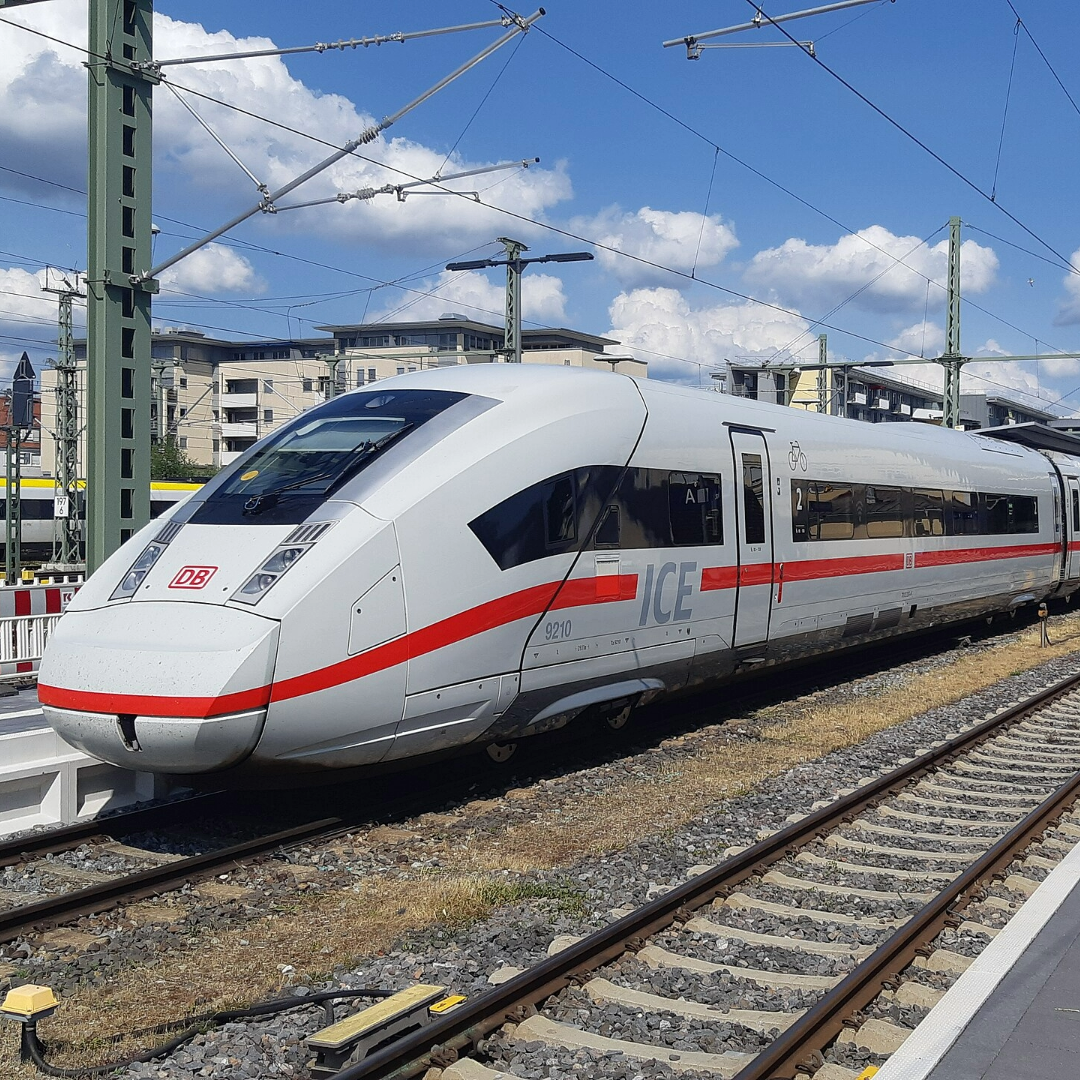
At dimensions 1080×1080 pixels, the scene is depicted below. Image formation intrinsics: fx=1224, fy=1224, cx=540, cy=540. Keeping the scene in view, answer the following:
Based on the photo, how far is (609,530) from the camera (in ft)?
30.8

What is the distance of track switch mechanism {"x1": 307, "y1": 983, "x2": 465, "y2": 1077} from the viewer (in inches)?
172

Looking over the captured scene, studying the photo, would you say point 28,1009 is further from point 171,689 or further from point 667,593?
point 667,593

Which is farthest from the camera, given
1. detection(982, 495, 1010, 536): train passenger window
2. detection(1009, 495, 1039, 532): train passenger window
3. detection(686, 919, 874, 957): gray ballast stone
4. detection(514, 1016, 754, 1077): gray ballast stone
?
detection(1009, 495, 1039, 532): train passenger window

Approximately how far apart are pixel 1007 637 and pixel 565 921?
1671cm

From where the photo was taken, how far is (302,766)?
7.35m

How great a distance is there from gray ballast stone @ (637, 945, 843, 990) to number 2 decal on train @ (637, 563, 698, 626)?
13.9ft

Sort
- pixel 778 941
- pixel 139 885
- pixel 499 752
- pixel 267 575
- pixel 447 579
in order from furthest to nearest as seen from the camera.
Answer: pixel 499 752, pixel 447 579, pixel 267 575, pixel 139 885, pixel 778 941

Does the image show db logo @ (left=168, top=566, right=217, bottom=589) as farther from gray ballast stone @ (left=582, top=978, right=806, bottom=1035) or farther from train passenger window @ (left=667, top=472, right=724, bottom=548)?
train passenger window @ (left=667, top=472, right=724, bottom=548)

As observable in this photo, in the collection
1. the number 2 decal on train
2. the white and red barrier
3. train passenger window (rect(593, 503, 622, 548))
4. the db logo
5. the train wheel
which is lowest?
the train wheel

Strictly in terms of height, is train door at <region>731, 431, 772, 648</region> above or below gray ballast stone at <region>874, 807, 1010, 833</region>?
above

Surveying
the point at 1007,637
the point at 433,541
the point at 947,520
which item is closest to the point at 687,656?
the point at 433,541

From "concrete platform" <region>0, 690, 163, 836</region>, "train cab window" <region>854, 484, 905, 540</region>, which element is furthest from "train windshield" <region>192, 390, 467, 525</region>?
"train cab window" <region>854, 484, 905, 540</region>

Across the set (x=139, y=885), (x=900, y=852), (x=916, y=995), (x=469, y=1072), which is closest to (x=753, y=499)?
(x=900, y=852)

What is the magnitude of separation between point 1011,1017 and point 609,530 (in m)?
5.40
